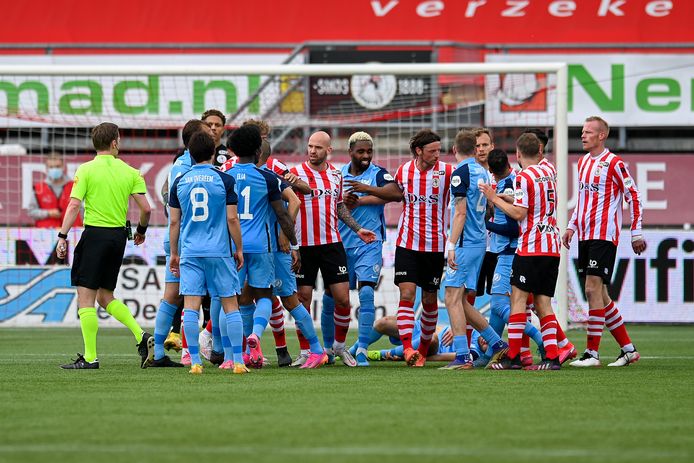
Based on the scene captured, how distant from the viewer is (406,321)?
35.5 ft

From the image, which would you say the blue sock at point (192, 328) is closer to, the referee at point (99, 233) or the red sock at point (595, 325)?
the referee at point (99, 233)

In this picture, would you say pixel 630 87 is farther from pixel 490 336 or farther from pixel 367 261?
pixel 490 336

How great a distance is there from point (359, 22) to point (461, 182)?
13.7m

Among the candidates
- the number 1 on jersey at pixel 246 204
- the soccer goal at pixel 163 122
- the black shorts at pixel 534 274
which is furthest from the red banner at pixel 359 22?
the black shorts at pixel 534 274

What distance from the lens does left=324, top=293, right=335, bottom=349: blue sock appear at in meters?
11.2

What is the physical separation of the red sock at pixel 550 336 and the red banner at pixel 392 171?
8101 millimetres

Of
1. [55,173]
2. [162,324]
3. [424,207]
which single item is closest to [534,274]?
[424,207]

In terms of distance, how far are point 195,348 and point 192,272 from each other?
61 cm

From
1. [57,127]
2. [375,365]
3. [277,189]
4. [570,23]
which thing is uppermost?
[570,23]

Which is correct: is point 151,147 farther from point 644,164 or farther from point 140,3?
point 644,164

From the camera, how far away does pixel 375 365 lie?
10.9m

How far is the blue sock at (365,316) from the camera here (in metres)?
10.9

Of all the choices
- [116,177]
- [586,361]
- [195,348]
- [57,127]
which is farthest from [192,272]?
[57,127]

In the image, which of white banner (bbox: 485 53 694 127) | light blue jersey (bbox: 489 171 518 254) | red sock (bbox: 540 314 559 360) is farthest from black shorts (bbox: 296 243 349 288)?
white banner (bbox: 485 53 694 127)
